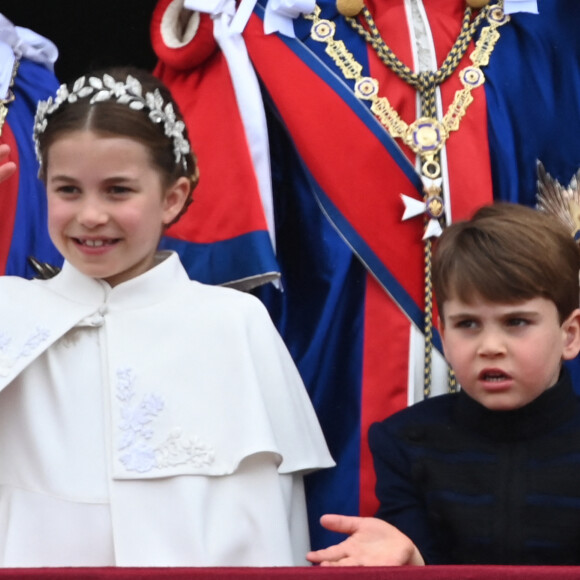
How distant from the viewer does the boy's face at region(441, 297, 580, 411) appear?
1892 mm

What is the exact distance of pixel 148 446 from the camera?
1969 millimetres

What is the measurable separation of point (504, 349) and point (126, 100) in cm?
68

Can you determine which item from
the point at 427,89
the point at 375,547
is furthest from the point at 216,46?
the point at 375,547

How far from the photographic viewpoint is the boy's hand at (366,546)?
174 cm

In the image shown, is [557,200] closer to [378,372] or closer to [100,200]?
[378,372]

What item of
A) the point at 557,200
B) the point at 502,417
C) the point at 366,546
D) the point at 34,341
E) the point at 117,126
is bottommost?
the point at 366,546

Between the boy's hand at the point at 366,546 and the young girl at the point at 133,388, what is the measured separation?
0.75 ft

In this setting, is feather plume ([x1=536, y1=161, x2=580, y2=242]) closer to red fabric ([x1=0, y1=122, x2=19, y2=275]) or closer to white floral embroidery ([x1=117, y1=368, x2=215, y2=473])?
white floral embroidery ([x1=117, y1=368, x2=215, y2=473])

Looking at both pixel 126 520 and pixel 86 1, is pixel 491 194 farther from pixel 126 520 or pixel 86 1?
pixel 86 1

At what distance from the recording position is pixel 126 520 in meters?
1.94

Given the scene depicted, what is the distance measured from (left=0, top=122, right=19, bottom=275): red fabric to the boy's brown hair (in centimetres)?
83

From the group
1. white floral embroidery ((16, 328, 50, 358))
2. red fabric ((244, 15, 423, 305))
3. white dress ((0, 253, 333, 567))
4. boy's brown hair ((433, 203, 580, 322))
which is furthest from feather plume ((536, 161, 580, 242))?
white floral embroidery ((16, 328, 50, 358))

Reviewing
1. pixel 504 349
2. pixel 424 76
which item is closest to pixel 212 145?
pixel 424 76

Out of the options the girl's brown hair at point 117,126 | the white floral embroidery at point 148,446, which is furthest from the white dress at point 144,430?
the girl's brown hair at point 117,126
